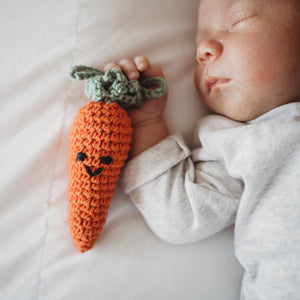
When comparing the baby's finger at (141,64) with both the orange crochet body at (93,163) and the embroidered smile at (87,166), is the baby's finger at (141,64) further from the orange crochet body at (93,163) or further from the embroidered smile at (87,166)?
the embroidered smile at (87,166)

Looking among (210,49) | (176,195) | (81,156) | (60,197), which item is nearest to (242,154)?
(176,195)

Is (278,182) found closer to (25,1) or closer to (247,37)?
(247,37)

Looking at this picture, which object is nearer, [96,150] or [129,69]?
[96,150]

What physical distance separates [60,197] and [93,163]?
187 mm

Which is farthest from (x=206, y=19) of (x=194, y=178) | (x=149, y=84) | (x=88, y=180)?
(x=88, y=180)

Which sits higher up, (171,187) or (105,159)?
(105,159)

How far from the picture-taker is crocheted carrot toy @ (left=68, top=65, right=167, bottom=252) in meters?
0.58

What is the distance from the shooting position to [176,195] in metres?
0.66

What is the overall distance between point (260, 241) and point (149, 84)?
534mm

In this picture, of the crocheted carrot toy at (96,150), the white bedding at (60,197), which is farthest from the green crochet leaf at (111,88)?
the white bedding at (60,197)

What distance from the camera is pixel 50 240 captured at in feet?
2.15

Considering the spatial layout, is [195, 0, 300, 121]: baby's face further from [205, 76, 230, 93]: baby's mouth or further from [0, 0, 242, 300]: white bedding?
Result: [0, 0, 242, 300]: white bedding

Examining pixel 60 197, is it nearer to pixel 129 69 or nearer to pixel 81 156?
pixel 81 156

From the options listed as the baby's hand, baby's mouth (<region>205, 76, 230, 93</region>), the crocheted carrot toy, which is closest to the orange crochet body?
the crocheted carrot toy
